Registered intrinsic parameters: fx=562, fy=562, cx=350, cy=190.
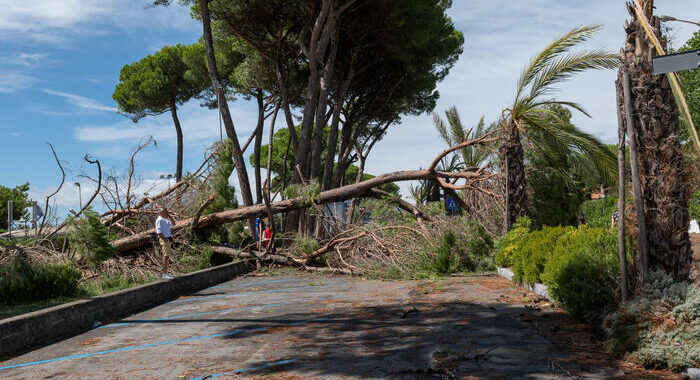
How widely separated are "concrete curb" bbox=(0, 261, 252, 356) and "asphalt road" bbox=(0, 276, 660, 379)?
0.26m

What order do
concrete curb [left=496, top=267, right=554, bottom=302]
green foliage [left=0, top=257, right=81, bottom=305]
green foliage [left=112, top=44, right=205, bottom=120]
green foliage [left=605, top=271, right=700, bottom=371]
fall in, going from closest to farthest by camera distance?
green foliage [left=605, top=271, right=700, bottom=371], concrete curb [left=496, top=267, right=554, bottom=302], green foliage [left=0, top=257, right=81, bottom=305], green foliage [left=112, top=44, right=205, bottom=120]

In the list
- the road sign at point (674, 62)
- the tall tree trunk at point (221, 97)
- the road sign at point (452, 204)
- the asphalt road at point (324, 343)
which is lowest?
the asphalt road at point (324, 343)

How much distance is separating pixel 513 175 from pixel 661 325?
8.16 metres

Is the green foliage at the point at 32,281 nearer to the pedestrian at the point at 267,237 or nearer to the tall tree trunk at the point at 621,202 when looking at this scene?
the pedestrian at the point at 267,237

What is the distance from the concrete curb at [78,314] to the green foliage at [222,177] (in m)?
2.94

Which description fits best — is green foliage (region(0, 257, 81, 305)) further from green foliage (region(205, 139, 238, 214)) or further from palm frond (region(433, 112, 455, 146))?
palm frond (region(433, 112, 455, 146))

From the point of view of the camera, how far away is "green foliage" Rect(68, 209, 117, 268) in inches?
423

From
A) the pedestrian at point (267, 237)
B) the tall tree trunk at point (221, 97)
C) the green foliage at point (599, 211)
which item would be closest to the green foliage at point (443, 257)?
the pedestrian at point (267, 237)

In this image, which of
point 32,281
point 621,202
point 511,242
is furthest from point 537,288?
point 32,281

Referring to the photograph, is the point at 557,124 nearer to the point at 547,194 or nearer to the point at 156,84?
the point at 547,194

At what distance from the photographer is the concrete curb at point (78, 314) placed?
21.5ft

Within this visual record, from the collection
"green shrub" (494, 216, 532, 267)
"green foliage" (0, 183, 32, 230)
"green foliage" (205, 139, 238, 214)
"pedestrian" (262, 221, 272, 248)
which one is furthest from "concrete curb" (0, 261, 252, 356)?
"green foliage" (0, 183, 32, 230)

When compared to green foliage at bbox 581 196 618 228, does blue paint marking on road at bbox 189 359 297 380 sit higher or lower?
lower

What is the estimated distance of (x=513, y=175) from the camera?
42.6ft
